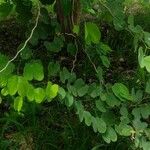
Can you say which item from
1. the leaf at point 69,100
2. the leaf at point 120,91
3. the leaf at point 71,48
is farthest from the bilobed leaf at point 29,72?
the leaf at point 71,48

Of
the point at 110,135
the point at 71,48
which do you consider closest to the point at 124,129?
the point at 110,135

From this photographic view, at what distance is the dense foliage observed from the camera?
6.16ft

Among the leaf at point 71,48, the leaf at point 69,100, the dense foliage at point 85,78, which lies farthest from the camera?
the leaf at point 71,48

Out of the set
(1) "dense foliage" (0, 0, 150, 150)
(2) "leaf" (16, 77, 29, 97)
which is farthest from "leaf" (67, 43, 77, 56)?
(2) "leaf" (16, 77, 29, 97)

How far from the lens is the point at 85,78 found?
10.4 feet

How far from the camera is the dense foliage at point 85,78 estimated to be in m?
1.88

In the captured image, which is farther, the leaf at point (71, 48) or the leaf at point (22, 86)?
the leaf at point (71, 48)

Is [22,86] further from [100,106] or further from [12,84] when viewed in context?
[100,106]

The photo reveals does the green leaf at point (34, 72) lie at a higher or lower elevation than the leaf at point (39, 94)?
higher

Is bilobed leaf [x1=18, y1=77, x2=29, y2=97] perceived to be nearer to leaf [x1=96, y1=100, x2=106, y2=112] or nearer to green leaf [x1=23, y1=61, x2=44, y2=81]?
green leaf [x1=23, y1=61, x2=44, y2=81]

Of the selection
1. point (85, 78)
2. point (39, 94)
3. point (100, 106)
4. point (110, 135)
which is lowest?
point (85, 78)

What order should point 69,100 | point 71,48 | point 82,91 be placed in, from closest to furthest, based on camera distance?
point 69,100, point 82,91, point 71,48

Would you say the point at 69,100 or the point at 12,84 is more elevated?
the point at 12,84

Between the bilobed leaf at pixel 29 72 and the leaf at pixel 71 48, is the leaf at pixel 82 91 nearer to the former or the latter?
the bilobed leaf at pixel 29 72
